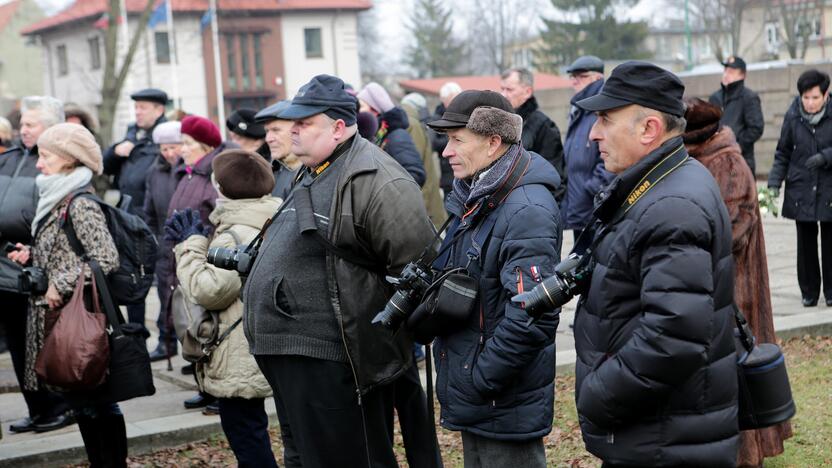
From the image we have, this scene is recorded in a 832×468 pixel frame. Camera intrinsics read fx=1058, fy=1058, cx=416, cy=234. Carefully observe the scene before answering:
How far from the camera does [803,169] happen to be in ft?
29.8

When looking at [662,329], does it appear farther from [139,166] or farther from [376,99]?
[139,166]

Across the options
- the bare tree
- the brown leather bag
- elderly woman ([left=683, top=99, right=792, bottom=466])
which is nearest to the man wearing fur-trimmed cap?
elderly woman ([left=683, top=99, right=792, bottom=466])

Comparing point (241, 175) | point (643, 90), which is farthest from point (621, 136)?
point (241, 175)

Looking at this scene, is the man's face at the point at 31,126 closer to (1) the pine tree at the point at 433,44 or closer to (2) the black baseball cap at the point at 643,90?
(2) the black baseball cap at the point at 643,90

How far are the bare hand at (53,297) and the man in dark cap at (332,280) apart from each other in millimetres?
1474

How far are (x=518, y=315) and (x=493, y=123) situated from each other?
81 cm

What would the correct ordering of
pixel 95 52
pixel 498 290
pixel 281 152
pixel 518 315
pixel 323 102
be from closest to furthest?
pixel 518 315, pixel 498 290, pixel 323 102, pixel 281 152, pixel 95 52

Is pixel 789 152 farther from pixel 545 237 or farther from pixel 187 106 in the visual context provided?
pixel 187 106

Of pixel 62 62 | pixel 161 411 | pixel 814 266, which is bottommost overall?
pixel 161 411

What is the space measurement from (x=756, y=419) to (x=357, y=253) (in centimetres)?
163

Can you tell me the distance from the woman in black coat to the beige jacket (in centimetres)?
542

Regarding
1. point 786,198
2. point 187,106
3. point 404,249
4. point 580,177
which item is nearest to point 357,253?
point 404,249

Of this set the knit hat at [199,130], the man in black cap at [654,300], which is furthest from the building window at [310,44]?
the man in black cap at [654,300]

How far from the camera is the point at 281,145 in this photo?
5840 millimetres
